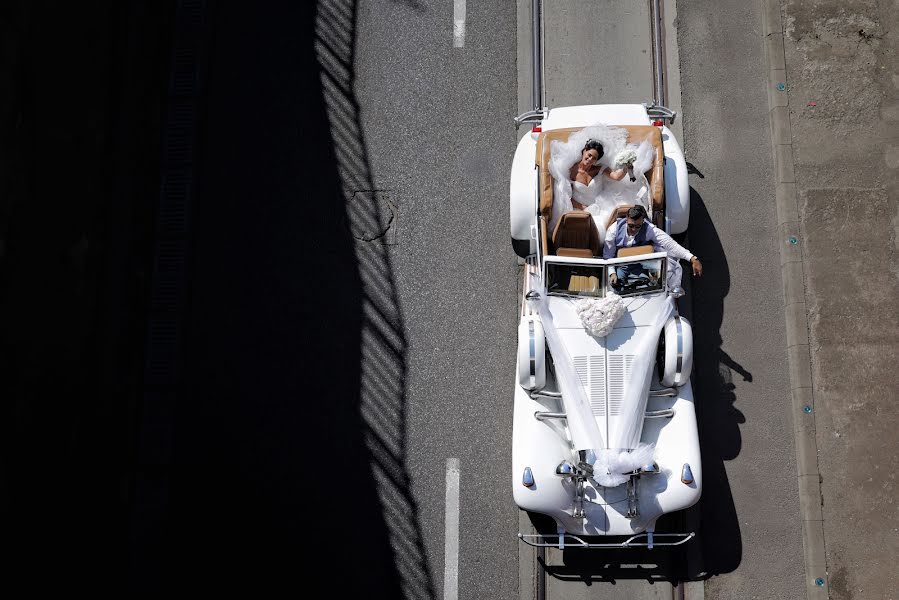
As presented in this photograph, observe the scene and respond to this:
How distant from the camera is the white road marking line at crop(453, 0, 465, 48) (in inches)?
371

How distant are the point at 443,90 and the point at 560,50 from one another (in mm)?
1565

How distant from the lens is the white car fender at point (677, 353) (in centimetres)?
741

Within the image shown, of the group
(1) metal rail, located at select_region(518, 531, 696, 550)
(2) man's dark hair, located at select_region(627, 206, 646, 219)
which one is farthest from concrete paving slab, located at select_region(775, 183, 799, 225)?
(1) metal rail, located at select_region(518, 531, 696, 550)

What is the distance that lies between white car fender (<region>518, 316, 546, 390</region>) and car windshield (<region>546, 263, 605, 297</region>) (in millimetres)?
434

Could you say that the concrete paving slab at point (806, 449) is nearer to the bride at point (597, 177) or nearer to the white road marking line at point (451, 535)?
the bride at point (597, 177)

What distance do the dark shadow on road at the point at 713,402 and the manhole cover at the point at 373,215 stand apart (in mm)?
3608

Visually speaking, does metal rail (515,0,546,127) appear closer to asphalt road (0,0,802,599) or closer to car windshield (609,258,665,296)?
asphalt road (0,0,802,599)

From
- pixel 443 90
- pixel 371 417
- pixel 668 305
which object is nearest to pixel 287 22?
pixel 443 90

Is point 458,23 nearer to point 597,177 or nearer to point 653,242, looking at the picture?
point 597,177

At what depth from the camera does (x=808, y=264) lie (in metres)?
8.62

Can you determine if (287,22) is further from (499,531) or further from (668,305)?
(499,531)

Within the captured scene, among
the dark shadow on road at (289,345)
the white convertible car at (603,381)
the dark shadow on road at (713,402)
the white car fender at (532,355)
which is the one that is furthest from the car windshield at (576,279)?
the dark shadow on road at (289,345)

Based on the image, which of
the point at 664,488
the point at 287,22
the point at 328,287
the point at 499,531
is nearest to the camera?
the point at 664,488

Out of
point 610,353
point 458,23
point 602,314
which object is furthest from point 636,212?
point 458,23
